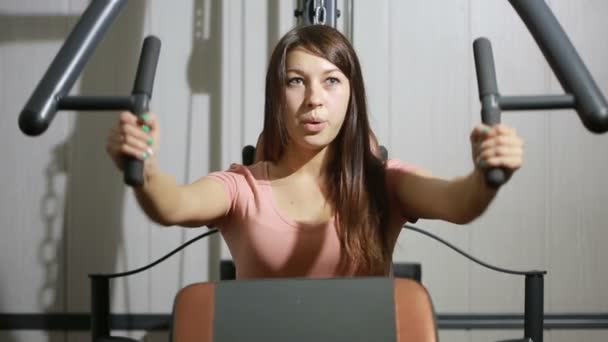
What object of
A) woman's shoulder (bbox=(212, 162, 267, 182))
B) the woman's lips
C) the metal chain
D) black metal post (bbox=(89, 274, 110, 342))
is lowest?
black metal post (bbox=(89, 274, 110, 342))

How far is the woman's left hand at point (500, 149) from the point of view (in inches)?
20.3

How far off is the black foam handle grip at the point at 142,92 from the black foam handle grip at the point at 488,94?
1.07ft

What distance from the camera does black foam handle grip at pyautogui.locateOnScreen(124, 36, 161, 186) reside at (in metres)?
0.53

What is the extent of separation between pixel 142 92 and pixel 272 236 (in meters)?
0.34

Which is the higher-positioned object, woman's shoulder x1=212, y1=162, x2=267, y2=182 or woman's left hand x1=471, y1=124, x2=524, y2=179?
woman's left hand x1=471, y1=124, x2=524, y2=179

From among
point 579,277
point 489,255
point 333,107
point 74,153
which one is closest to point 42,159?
point 74,153

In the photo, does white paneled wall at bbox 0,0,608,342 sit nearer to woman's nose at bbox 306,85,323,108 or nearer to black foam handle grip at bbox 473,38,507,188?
woman's nose at bbox 306,85,323,108

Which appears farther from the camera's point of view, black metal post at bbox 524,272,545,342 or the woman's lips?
black metal post at bbox 524,272,545,342

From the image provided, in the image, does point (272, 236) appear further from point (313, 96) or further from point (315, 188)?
point (313, 96)

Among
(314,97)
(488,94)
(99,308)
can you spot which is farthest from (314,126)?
(99,308)

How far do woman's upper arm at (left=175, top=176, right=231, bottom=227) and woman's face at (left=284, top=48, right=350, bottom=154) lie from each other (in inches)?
Answer: 5.5

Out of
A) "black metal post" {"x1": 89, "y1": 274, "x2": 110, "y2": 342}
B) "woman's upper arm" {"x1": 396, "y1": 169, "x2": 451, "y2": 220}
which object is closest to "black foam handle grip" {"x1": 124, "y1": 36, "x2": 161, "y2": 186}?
"woman's upper arm" {"x1": 396, "y1": 169, "x2": 451, "y2": 220}

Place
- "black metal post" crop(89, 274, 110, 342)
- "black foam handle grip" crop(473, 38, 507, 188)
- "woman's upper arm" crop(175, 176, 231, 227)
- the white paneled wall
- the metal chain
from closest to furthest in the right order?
"black foam handle grip" crop(473, 38, 507, 188) < "woman's upper arm" crop(175, 176, 231, 227) < "black metal post" crop(89, 274, 110, 342) < the metal chain < the white paneled wall

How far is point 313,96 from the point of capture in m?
0.78
